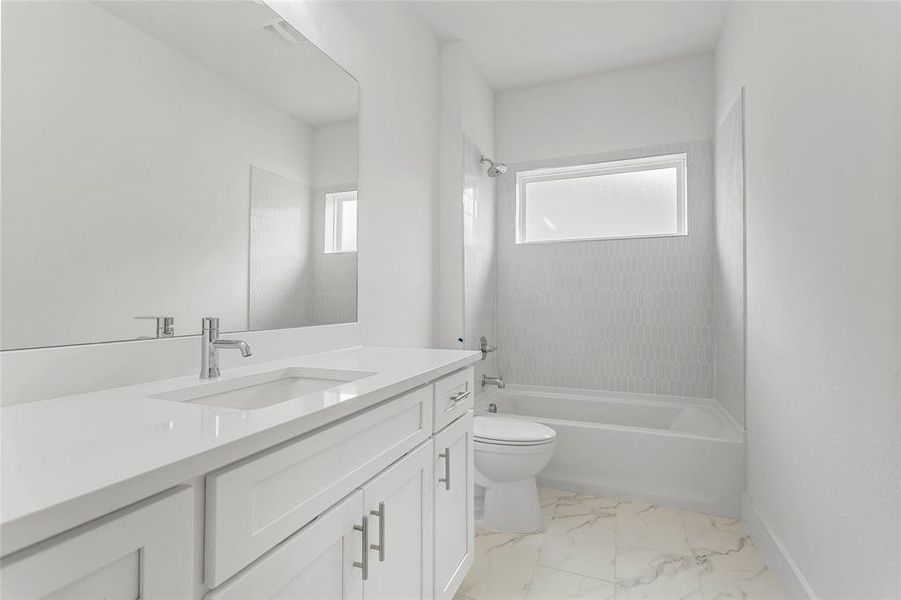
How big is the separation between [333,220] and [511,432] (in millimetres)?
1252

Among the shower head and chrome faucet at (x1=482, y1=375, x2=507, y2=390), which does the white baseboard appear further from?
the shower head

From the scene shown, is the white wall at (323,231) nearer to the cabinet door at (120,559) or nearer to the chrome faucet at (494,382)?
the cabinet door at (120,559)

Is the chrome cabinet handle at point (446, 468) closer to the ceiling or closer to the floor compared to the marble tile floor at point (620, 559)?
closer to the ceiling

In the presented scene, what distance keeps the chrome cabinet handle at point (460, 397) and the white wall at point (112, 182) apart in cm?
68

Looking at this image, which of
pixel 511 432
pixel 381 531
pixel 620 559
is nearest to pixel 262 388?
pixel 381 531

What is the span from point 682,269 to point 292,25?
102 inches

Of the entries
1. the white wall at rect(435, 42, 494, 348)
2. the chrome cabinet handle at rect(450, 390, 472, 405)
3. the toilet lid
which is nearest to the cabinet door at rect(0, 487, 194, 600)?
the chrome cabinet handle at rect(450, 390, 472, 405)

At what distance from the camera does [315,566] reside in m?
→ 0.84

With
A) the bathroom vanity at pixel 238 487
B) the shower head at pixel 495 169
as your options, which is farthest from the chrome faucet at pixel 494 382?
the bathroom vanity at pixel 238 487

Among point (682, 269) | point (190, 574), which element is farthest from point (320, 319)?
point (682, 269)

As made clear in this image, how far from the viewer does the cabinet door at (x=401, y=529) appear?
1016 millimetres

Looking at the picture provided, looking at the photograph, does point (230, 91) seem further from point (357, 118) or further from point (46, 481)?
point (46, 481)

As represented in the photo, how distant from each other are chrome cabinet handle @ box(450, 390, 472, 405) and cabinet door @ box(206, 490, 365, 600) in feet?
1.73

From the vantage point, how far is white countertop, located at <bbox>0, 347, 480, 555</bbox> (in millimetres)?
463
